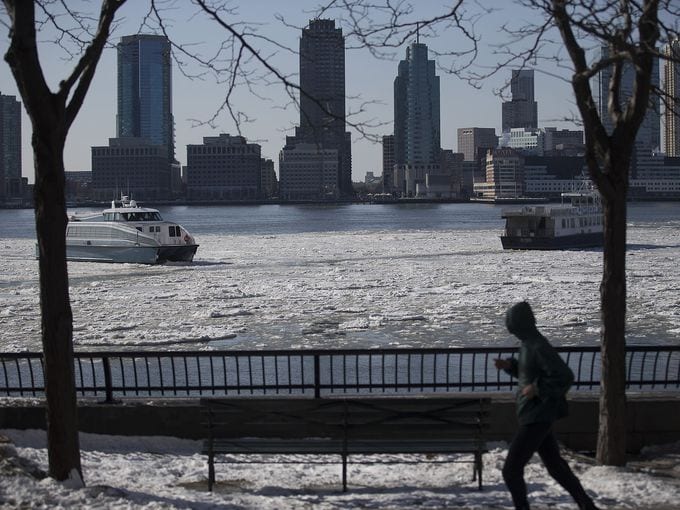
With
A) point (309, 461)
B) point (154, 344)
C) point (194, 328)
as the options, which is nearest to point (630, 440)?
point (309, 461)

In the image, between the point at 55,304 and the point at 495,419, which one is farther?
the point at 495,419

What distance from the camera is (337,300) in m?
29.5

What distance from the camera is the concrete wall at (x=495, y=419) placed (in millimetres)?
10281

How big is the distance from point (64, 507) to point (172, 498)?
874mm

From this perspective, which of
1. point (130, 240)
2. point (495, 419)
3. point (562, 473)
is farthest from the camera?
point (130, 240)

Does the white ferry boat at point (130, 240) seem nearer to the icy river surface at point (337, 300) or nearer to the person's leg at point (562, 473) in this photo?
the icy river surface at point (337, 300)

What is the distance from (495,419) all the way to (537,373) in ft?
9.41

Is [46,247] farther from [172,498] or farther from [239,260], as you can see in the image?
[239,260]

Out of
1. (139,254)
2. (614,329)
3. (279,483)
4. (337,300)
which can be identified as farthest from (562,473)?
(139,254)

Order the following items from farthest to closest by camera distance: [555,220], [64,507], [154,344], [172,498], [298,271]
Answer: [555,220] < [298,271] < [154,344] < [172,498] < [64,507]

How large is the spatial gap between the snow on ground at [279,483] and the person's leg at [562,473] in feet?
1.44

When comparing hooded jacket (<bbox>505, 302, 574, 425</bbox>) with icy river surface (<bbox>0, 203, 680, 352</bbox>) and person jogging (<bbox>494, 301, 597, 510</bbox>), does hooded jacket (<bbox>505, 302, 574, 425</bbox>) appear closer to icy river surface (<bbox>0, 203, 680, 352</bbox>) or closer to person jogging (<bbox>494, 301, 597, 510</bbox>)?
person jogging (<bbox>494, 301, 597, 510</bbox>)

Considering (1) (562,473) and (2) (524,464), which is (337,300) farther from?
(2) (524,464)

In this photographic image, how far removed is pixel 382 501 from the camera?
8.30 metres
